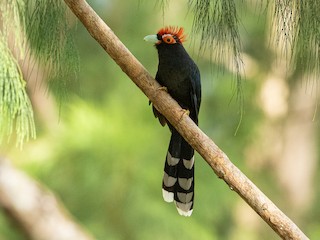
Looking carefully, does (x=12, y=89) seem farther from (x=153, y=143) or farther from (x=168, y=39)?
(x=153, y=143)

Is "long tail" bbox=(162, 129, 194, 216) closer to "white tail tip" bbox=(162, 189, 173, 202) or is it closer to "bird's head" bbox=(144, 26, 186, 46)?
"white tail tip" bbox=(162, 189, 173, 202)

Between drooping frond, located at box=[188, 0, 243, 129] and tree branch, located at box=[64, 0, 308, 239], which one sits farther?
tree branch, located at box=[64, 0, 308, 239]

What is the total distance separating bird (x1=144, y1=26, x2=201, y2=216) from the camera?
292 centimetres

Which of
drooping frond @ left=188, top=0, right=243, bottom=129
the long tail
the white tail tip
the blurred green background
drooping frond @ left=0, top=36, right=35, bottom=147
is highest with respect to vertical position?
drooping frond @ left=188, top=0, right=243, bottom=129

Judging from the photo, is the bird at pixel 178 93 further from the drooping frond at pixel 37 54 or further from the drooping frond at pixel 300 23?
the drooping frond at pixel 300 23

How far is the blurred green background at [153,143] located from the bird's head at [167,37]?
92 centimetres

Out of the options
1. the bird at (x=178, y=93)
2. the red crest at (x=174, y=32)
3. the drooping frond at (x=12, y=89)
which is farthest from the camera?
the red crest at (x=174, y=32)

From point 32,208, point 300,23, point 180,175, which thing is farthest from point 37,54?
point 32,208

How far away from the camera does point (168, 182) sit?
124 inches

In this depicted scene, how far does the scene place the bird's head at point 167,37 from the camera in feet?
9.84

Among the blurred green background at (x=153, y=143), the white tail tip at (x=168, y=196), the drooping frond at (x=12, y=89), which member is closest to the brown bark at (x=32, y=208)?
the blurred green background at (x=153, y=143)

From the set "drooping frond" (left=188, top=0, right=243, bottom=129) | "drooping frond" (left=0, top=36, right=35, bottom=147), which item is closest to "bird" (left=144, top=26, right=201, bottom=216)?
"drooping frond" (left=188, top=0, right=243, bottom=129)

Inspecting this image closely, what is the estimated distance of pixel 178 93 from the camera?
2918 millimetres

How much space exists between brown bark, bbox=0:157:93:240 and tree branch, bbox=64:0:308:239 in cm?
197
